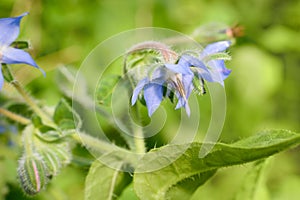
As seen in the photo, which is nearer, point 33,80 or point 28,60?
point 28,60

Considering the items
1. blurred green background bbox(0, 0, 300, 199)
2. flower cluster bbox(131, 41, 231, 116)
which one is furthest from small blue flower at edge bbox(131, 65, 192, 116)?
blurred green background bbox(0, 0, 300, 199)

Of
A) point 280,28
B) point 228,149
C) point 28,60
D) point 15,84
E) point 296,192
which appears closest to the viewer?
point 228,149

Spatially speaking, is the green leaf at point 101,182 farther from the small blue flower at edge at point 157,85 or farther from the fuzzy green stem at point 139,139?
the small blue flower at edge at point 157,85

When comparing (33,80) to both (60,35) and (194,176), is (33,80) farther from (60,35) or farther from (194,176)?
(194,176)

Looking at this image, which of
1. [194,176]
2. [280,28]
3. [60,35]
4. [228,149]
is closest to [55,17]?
[60,35]

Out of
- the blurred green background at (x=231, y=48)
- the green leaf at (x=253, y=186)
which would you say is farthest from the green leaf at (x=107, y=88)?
the blurred green background at (x=231, y=48)

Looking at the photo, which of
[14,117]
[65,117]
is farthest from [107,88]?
[14,117]
